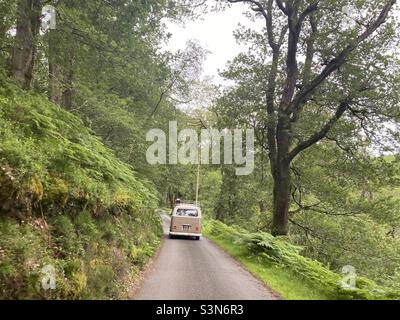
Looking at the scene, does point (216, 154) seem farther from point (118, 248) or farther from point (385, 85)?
point (118, 248)

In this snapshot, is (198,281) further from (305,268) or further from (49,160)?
(49,160)

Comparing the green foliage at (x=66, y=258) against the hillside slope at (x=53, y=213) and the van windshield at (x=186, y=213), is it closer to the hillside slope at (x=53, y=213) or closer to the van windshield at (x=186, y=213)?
the hillside slope at (x=53, y=213)

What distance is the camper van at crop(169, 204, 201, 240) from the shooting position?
20.5m

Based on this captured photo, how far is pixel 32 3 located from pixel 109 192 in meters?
5.73

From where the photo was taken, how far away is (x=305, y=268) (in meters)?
12.8

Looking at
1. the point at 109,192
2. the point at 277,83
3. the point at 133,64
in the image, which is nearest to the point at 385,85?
the point at 277,83

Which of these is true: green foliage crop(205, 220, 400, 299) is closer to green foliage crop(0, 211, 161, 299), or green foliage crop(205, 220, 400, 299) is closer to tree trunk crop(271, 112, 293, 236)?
tree trunk crop(271, 112, 293, 236)

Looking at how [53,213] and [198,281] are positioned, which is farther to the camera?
[198,281]

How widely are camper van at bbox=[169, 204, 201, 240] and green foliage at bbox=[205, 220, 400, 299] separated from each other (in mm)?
4329

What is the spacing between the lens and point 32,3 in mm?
10414

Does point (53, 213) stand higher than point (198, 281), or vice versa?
point (53, 213)

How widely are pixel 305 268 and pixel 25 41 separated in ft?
37.2

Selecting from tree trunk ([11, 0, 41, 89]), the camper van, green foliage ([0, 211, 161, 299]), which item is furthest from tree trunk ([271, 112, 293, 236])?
tree trunk ([11, 0, 41, 89])

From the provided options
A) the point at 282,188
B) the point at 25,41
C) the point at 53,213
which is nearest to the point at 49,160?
the point at 53,213
